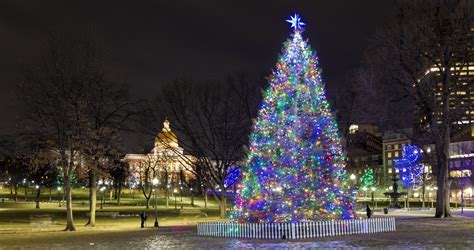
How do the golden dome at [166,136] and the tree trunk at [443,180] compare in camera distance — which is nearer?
the tree trunk at [443,180]

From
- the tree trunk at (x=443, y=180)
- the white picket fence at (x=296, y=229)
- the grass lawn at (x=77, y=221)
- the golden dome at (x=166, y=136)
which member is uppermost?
the golden dome at (x=166, y=136)

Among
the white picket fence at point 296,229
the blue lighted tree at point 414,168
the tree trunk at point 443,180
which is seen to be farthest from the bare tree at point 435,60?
the blue lighted tree at point 414,168

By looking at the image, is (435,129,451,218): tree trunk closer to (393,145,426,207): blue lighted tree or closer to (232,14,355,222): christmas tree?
(232,14,355,222): christmas tree

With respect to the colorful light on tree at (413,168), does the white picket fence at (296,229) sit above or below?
below

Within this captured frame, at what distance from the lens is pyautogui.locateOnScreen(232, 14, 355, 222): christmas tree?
2544cm

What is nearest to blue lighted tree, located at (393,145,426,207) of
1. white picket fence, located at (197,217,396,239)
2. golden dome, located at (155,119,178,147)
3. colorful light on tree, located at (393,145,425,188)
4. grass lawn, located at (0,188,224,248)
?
colorful light on tree, located at (393,145,425,188)

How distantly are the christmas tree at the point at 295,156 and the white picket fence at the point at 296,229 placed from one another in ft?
2.56

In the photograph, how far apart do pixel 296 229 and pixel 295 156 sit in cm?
343

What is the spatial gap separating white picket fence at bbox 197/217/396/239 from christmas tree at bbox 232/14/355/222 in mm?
781

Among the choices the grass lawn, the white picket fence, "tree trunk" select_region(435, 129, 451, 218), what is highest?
"tree trunk" select_region(435, 129, 451, 218)

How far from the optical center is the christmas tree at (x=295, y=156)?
83.5ft

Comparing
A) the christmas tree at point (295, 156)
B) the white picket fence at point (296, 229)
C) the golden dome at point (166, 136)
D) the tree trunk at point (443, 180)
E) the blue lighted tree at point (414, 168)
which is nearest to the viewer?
the white picket fence at point (296, 229)

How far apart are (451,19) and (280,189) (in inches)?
801

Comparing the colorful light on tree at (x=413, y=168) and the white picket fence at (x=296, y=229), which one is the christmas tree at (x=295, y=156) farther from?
the colorful light on tree at (x=413, y=168)
